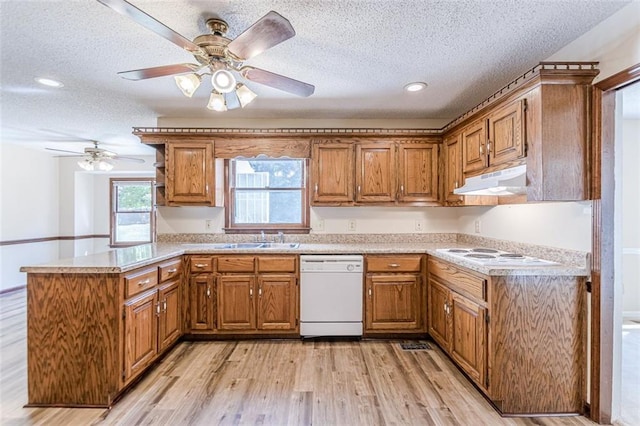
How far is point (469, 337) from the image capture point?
232cm

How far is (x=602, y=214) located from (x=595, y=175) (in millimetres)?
244

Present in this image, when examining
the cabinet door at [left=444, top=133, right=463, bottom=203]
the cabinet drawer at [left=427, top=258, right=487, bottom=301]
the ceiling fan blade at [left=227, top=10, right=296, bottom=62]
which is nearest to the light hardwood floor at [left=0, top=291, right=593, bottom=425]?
the cabinet drawer at [left=427, top=258, right=487, bottom=301]

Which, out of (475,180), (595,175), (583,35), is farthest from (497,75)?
(595,175)

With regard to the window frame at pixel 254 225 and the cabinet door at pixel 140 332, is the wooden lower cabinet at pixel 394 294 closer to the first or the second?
the window frame at pixel 254 225

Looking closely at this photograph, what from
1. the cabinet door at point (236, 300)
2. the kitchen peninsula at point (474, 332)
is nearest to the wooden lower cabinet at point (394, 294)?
the kitchen peninsula at point (474, 332)

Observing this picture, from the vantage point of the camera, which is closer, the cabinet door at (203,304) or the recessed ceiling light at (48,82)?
the recessed ceiling light at (48,82)

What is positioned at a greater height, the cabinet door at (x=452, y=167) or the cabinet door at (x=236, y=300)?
the cabinet door at (x=452, y=167)

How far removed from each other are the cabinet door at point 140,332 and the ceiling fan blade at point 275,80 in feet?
5.84

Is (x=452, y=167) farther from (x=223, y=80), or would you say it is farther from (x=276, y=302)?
(x=223, y=80)

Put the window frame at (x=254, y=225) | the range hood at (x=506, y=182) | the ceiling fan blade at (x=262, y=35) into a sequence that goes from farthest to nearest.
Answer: the window frame at (x=254, y=225), the range hood at (x=506, y=182), the ceiling fan blade at (x=262, y=35)

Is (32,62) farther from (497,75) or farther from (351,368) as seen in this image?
(497,75)

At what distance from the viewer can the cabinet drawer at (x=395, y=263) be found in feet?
10.3

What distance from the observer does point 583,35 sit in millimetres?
1999

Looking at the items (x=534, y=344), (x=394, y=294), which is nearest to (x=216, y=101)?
(x=394, y=294)
